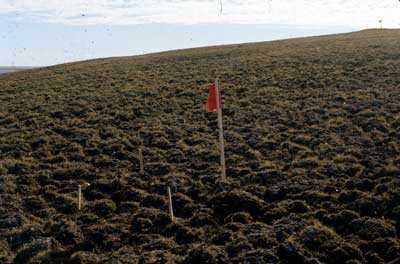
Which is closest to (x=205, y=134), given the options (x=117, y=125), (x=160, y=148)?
(x=160, y=148)

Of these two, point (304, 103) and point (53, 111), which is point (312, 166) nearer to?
point (304, 103)

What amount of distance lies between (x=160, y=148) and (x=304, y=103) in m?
7.14

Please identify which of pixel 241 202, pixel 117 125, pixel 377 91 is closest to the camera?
pixel 241 202

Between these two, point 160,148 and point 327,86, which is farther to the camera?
point 327,86

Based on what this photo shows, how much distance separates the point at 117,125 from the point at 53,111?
4.25m

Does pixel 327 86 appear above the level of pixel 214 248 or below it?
above

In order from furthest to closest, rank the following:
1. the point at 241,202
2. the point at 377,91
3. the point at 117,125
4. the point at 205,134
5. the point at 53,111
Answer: the point at 53,111 < the point at 377,91 < the point at 117,125 < the point at 205,134 < the point at 241,202

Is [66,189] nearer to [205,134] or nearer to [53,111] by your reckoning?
[205,134]

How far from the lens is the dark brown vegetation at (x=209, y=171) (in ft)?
30.3

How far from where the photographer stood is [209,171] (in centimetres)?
1352

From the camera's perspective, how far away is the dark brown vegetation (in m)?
9.25

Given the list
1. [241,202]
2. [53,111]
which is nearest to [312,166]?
[241,202]

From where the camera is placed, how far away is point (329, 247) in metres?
8.76

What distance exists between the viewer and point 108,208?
37.5 ft
